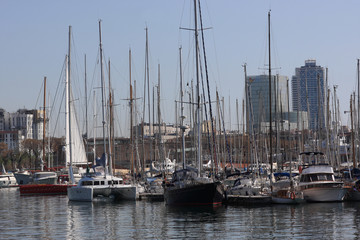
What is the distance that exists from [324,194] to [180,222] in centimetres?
1613

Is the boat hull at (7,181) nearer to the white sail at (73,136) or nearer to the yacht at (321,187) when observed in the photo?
the white sail at (73,136)

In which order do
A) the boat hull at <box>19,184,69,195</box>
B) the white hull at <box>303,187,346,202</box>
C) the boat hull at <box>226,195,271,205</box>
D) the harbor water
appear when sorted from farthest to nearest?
the boat hull at <box>19,184,69,195</box> < the boat hull at <box>226,195,271,205</box> < the white hull at <box>303,187,346,202</box> < the harbor water

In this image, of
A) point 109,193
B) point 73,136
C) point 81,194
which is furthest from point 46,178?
point 109,193

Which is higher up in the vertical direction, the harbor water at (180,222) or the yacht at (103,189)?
the yacht at (103,189)

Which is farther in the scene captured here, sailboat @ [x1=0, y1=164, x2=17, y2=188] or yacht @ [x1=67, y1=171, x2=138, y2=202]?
sailboat @ [x1=0, y1=164, x2=17, y2=188]

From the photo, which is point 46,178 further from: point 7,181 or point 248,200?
point 248,200

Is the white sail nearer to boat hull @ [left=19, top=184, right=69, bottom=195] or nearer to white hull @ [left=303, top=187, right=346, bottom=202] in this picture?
boat hull @ [left=19, top=184, right=69, bottom=195]

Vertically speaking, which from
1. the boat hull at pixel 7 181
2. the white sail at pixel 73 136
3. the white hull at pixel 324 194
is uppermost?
the white sail at pixel 73 136

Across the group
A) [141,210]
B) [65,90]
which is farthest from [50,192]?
[141,210]

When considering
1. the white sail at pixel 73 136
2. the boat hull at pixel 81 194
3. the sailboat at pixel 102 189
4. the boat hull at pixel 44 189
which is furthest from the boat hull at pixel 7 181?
the sailboat at pixel 102 189

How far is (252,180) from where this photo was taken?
197 feet

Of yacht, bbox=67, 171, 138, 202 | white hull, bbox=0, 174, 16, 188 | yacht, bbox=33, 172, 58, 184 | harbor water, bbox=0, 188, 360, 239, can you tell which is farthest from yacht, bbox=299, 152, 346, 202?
white hull, bbox=0, 174, 16, 188

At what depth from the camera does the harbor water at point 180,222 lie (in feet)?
124

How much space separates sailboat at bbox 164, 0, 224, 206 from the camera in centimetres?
5241
